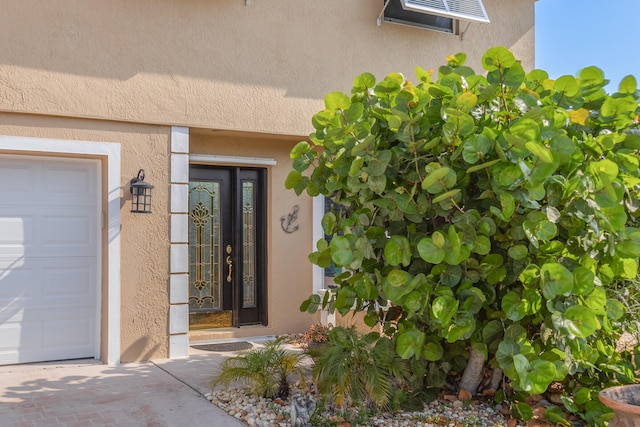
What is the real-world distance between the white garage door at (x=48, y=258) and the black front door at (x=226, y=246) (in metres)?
1.42

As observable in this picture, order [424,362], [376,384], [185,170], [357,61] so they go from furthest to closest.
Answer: [357,61] < [185,170] < [424,362] < [376,384]

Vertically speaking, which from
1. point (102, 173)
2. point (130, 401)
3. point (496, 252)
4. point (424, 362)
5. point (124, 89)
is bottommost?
point (130, 401)

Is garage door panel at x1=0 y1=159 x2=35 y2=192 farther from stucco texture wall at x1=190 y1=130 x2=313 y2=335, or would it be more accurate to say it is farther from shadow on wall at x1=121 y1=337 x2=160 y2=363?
stucco texture wall at x1=190 y1=130 x2=313 y2=335

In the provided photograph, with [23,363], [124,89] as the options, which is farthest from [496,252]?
[23,363]

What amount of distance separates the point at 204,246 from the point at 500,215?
4.72 metres

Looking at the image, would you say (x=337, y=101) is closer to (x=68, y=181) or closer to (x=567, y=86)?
(x=567, y=86)

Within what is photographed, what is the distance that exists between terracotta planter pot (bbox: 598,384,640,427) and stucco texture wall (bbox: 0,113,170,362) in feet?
15.4

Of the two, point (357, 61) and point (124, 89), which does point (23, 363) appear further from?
point (357, 61)

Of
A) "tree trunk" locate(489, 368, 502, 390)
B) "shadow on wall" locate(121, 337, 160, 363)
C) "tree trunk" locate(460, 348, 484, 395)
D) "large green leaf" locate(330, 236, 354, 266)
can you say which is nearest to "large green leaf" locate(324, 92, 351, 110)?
"large green leaf" locate(330, 236, 354, 266)

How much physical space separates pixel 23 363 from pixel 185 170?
2670mm

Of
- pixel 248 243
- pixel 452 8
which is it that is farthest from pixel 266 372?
pixel 452 8

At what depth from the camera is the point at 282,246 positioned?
27.1ft

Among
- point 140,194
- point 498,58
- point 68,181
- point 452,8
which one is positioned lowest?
point 140,194

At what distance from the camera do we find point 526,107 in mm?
4289
